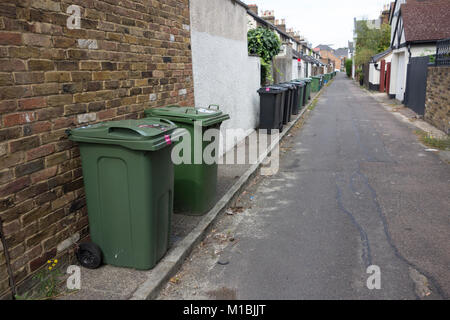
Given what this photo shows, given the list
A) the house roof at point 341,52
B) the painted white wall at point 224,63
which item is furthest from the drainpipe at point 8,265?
the house roof at point 341,52

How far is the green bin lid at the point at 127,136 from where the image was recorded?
9.98ft

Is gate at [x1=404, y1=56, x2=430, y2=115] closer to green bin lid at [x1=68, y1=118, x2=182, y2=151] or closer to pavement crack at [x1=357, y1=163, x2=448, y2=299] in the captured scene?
pavement crack at [x1=357, y1=163, x2=448, y2=299]

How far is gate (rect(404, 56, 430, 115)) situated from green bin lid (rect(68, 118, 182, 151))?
1366 cm

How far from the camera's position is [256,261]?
12.7ft

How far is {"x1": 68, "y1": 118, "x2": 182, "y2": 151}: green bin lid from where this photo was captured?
304 centimetres

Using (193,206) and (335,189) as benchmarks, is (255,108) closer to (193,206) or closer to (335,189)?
(335,189)

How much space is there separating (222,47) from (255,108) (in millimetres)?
3631

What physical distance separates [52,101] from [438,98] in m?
12.1

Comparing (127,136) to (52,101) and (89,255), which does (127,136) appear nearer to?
(52,101)

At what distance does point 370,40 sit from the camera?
4256 centimetres

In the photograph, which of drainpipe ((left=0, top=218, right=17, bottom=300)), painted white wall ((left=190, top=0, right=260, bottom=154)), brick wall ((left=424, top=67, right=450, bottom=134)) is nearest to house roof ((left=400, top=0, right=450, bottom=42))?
brick wall ((left=424, top=67, right=450, bottom=134))

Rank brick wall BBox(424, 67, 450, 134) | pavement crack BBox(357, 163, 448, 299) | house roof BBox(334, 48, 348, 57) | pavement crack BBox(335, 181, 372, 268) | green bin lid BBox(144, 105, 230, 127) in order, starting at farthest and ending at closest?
house roof BBox(334, 48, 348, 57) < brick wall BBox(424, 67, 450, 134) < green bin lid BBox(144, 105, 230, 127) < pavement crack BBox(335, 181, 372, 268) < pavement crack BBox(357, 163, 448, 299)
